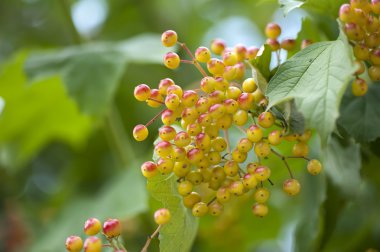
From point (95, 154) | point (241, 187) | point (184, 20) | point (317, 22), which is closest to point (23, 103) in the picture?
point (95, 154)

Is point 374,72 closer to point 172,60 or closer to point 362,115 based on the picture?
point 362,115

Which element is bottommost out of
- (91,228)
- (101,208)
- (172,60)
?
(101,208)

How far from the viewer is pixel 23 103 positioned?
1709 millimetres

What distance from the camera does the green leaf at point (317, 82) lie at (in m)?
0.61

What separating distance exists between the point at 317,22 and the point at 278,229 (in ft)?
3.08

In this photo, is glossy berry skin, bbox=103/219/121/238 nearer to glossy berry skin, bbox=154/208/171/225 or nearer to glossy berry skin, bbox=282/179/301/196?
glossy berry skin, bbox=154/208/171/225

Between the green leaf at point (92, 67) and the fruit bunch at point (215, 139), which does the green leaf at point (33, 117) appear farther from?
the fruit bunch at point (215, 139)

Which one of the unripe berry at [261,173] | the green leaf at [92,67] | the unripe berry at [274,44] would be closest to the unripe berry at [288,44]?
the unripe berry at [274,44]

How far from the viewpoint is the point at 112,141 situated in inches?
64.3

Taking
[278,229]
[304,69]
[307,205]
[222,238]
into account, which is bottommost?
[278,229]

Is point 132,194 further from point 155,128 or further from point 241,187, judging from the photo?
point 241,187

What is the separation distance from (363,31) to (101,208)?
3.17ft

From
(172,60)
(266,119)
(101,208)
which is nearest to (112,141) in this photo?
(101,208)

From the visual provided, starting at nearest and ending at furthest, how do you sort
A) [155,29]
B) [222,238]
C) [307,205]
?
[307,205] < [222,238] < [155,29]
